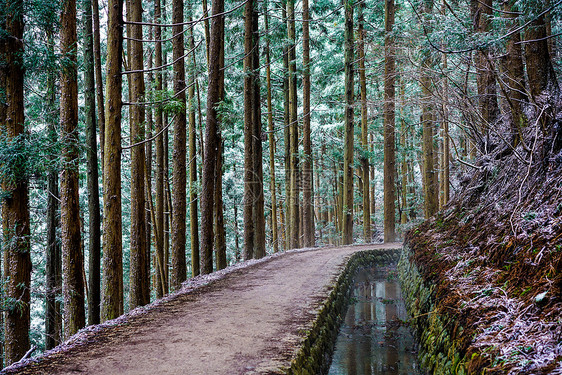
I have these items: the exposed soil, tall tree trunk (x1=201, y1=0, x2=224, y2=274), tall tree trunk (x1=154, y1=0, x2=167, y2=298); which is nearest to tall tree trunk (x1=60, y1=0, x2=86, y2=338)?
tall tree trunk (x1=201, y1=0, x2=224, y2=274)

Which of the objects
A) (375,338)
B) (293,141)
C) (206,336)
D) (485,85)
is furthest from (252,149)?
(206,336)

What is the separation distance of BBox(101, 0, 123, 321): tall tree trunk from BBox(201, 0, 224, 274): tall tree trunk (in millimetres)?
3404

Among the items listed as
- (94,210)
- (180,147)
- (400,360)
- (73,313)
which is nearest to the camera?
(400,360)

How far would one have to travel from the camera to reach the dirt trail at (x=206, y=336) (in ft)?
13.5

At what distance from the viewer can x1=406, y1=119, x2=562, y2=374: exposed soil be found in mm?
3213

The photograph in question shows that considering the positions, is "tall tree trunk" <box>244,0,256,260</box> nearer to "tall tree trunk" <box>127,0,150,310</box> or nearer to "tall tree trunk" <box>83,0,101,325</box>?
"tall tree trunk" <box>127,0,150,310</box>

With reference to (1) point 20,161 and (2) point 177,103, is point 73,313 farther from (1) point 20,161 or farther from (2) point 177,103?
(2) point 177,103

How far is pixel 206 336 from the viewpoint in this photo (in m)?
5.09

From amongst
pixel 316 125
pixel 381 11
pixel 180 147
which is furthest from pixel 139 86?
pixel 316 125

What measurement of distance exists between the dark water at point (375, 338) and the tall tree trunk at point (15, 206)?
5.88 metres

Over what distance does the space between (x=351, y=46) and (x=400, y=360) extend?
48.8ft

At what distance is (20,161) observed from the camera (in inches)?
253

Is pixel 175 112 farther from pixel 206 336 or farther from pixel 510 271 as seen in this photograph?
pixel 510 271

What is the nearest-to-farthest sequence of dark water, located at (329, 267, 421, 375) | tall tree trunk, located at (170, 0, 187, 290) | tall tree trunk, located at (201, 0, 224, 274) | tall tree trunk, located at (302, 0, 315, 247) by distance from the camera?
dark water, located at (329, 267, 421, 375)
tall tree trunk, located at (170, 0, 187, 290)
tall tree trunk, located at (201, 0, 224, 274)
tall tree trunk, located at (302, 0, 315, 247)
